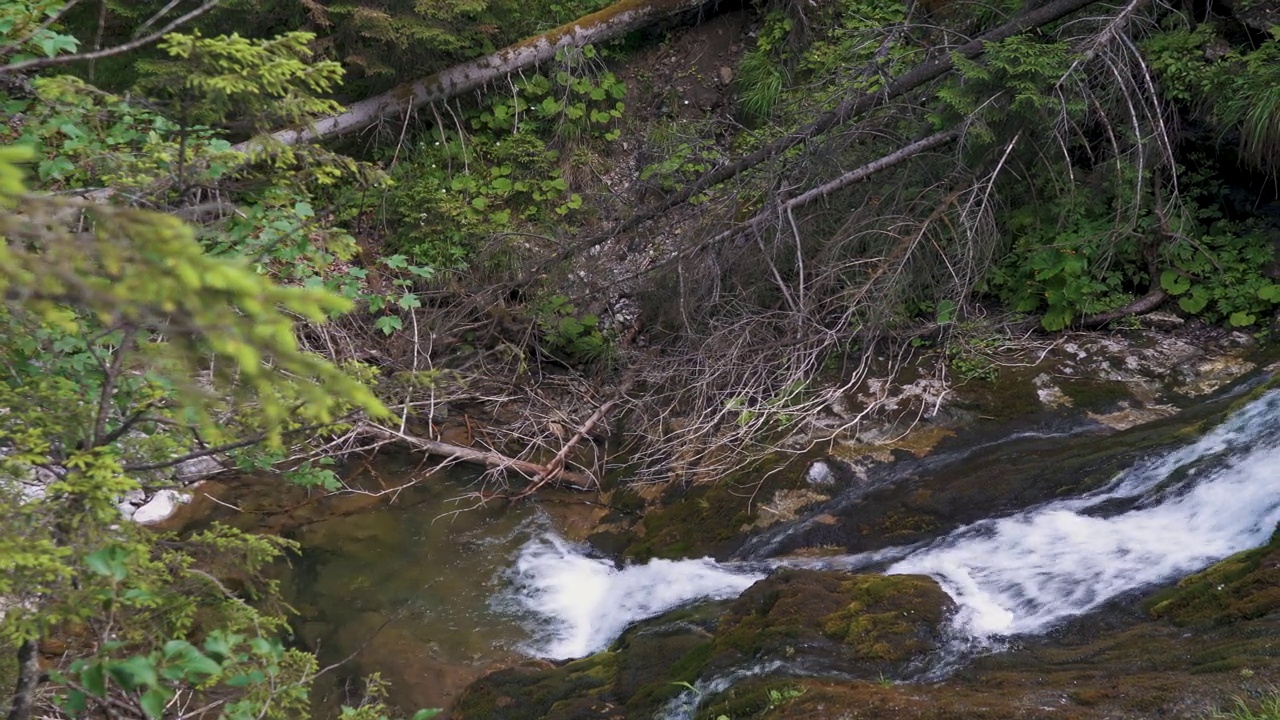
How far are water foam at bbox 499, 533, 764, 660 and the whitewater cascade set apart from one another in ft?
0.03

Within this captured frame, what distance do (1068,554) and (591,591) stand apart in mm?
3001

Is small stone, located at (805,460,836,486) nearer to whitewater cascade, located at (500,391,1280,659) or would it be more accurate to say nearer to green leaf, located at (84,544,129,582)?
whitewater cascade, located at (500,391,1280,659)

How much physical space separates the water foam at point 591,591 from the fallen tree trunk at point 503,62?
15.9 ft

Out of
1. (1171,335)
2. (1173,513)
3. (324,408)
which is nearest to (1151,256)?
(1171,335)

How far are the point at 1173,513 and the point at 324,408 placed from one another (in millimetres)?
4737

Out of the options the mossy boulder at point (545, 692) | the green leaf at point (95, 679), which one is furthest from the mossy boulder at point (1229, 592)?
the green leaf at point (95, 679)

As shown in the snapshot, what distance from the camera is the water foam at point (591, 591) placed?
5.87 meters

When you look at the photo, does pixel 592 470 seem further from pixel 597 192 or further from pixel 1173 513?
pixel 1173 513

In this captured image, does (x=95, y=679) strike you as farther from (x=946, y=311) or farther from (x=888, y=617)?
(x=946, y=311)

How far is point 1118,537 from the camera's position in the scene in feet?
16.4

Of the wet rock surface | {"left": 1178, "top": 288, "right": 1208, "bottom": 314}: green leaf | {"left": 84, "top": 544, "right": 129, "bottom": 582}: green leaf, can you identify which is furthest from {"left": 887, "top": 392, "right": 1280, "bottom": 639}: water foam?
{"left": 84, "top": 544, "right": 129, "bottom": 582}: green leaf

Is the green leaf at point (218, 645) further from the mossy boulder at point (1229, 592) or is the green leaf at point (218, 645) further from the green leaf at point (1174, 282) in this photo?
the green leaf at point (1174, 282)

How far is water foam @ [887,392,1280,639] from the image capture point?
459 centimetres

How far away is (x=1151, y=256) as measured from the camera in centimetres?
698
